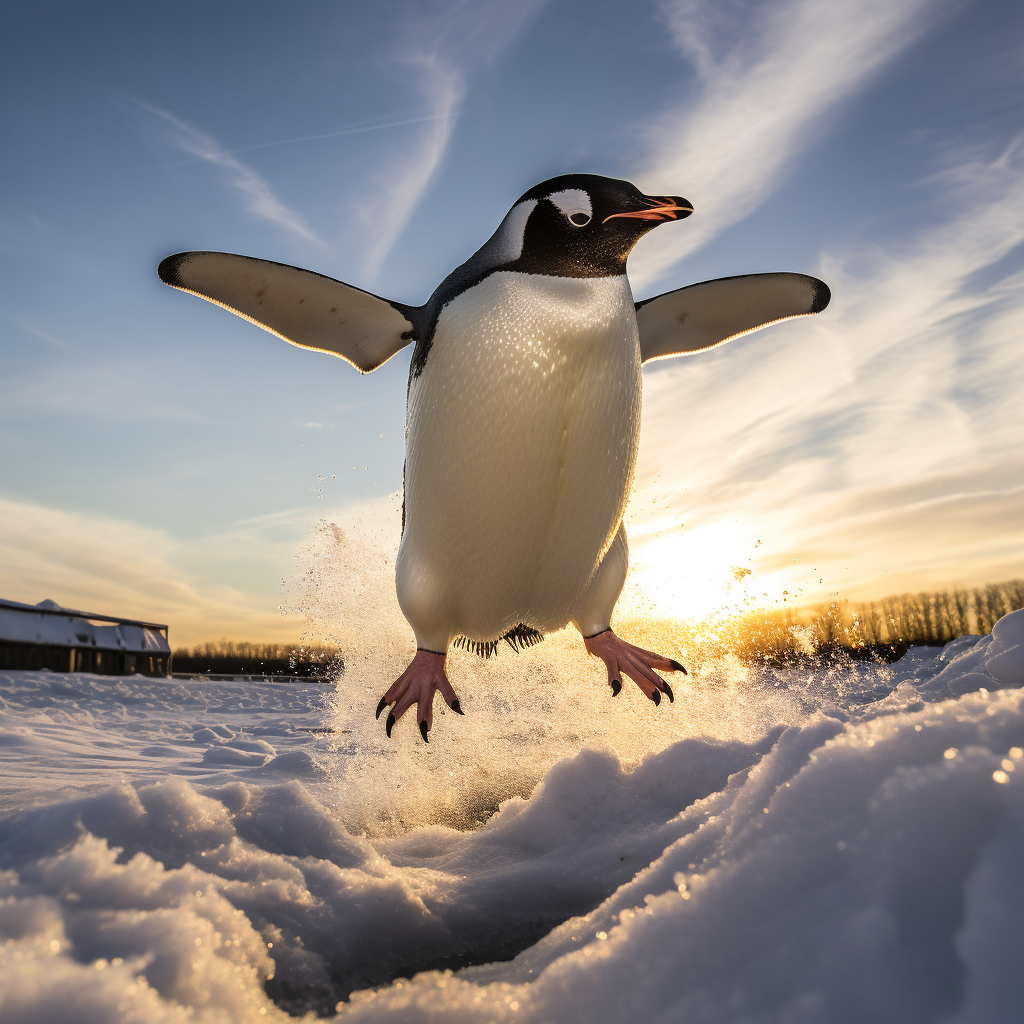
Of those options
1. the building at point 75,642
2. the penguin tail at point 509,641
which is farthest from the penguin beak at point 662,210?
the building at point 75,642

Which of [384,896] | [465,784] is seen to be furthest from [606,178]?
[465,784]

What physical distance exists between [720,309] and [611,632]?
4.26 ft

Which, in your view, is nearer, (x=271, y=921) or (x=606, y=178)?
(x=271, y=921)

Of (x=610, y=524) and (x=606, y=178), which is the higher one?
(x=606, y=178)

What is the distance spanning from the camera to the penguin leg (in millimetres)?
2230

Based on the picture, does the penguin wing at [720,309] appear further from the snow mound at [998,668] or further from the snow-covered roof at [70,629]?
the snow-covered roof at [70,629]

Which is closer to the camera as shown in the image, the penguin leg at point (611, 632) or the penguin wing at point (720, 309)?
the penguin leg at point (611, 632)

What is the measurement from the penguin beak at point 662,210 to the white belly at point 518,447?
19 cm

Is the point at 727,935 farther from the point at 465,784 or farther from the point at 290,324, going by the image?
the point at 290,324

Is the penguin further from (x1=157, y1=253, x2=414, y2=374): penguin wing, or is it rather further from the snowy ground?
the snowy ground

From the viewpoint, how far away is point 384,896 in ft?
3.71

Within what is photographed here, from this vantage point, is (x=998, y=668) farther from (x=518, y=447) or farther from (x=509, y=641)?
(x=518, y=447)

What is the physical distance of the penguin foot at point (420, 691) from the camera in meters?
1.97

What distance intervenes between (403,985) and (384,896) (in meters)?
0.38
